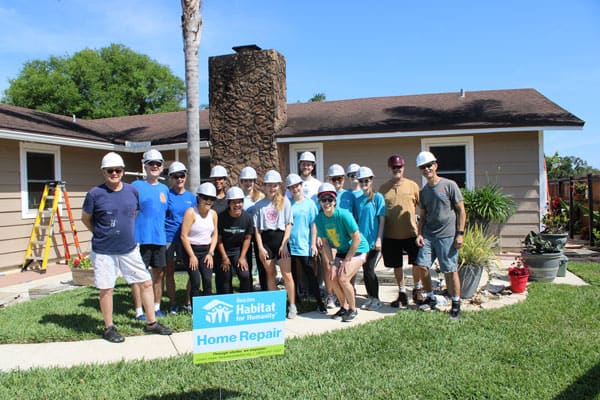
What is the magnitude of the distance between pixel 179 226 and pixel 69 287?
3.36 m

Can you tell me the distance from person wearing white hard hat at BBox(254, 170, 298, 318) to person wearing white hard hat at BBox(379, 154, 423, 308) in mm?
1242

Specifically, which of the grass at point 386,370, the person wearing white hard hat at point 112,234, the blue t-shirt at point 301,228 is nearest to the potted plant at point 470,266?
the grass at point 386,370

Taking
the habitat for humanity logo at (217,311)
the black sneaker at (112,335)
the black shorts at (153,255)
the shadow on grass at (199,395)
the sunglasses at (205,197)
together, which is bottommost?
the shadow on grass at (199,395)

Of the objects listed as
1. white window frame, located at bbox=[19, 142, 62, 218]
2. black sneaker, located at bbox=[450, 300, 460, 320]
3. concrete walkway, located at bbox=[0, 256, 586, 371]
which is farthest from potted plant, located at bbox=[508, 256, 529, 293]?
white window frame, located at bbox=[19, 142, 62, 218]

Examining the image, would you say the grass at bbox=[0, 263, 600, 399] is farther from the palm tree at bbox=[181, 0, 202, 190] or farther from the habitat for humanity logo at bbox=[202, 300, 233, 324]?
the palm tree at bbox=[181, 0, 202, 190]

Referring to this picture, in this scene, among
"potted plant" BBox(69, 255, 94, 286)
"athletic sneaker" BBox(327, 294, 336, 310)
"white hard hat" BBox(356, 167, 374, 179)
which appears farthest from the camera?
"potted plant" BBox(69, 255, 94, 286)

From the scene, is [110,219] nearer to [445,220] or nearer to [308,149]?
[445,220]

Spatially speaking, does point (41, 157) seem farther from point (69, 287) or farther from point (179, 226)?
point (179, 226)

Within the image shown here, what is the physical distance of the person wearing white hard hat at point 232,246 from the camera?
5.48 metres

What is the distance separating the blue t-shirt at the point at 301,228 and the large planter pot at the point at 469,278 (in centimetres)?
218

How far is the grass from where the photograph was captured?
3.49m

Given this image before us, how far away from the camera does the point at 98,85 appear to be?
35.4 m

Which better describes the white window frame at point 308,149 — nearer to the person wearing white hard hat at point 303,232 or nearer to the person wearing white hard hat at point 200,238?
the person wearing white hard hat at point 303,232

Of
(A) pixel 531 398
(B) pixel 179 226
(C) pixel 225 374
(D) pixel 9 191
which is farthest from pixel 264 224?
(D) pixel 9 191
